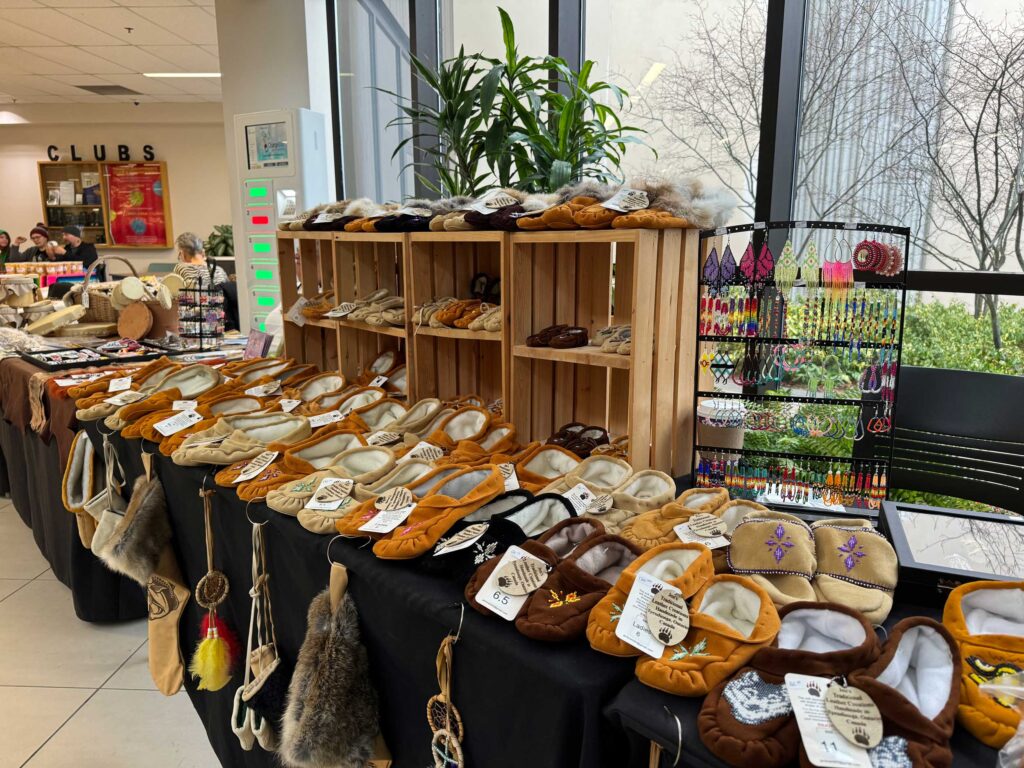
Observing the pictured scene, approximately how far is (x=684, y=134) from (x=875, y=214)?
34.2 inches

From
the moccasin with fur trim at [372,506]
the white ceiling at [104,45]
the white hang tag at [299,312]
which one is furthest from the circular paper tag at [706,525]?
the white ceiling at [104,45]

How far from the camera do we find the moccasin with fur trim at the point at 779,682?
72 centimetres

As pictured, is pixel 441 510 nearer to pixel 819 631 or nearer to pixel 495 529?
pixel 495 529

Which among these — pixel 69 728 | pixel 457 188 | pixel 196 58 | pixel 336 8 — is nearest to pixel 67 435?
pixel 69 728

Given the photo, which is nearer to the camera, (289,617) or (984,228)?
(289,617)

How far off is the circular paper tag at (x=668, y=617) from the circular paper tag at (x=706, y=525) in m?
0.26

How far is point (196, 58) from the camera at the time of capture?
780cm

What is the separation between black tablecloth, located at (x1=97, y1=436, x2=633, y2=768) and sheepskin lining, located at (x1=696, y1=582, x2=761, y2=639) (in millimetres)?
175

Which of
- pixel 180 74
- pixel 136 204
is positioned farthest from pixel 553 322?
pixel 136 204

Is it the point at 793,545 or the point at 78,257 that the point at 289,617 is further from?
the point at 78,257

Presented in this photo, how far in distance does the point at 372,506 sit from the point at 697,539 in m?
0.64

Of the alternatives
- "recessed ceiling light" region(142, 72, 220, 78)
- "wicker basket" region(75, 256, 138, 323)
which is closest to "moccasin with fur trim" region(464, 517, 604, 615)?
"wicker basket" region(75, 256, 138, 323)

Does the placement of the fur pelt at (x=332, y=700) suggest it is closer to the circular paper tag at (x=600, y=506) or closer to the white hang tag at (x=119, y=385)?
the circular paper tag at (x=600, y=506)

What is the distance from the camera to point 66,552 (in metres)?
2.69
